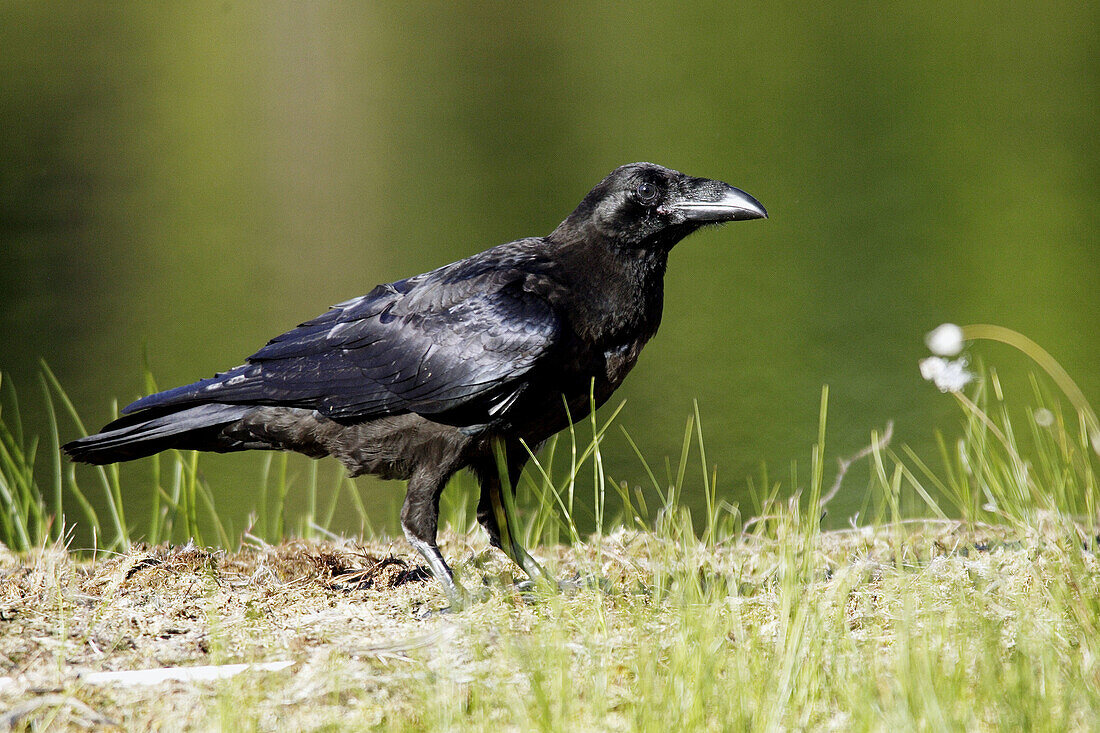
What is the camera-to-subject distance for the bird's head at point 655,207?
16.3 feet

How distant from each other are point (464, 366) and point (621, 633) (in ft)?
4.62

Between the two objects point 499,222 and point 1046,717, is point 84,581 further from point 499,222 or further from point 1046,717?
point 499,222

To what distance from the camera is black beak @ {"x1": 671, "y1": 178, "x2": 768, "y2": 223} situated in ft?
16.3

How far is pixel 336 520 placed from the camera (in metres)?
8.84

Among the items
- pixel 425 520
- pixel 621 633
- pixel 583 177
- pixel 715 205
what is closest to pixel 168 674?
pixel 621 633

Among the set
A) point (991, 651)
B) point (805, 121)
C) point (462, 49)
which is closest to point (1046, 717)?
point (991, 651)

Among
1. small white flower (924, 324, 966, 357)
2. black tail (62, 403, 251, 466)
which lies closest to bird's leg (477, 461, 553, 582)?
black tail (62, 403, 251, 466)

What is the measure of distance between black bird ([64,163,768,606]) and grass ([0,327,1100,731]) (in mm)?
435

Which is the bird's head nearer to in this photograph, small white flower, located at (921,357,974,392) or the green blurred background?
small white flower, located at (921,357,974,392)

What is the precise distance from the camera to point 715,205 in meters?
5.00

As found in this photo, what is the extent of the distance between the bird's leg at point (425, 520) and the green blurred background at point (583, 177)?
3.53 meters

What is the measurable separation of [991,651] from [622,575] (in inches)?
64.0

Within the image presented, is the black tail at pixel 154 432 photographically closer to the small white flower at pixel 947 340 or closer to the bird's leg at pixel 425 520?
the bird's leg at pixel 425 520

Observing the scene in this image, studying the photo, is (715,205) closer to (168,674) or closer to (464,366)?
(464,366)
